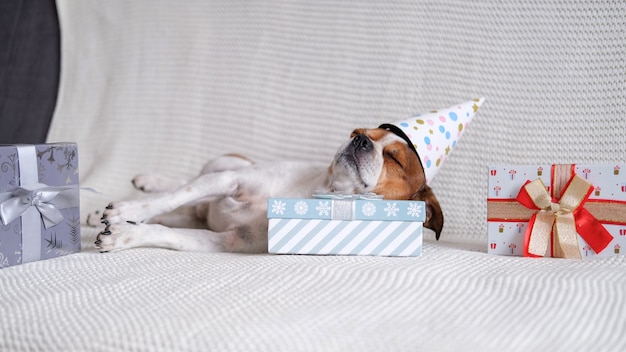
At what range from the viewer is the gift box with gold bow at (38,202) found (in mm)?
1546

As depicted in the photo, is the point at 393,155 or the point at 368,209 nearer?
the point at 368,209

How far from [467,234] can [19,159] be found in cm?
137

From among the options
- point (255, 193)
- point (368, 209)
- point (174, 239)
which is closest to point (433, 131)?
point (368, 209)

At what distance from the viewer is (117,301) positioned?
125 cm

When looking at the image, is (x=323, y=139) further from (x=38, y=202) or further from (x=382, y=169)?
(x=38, y=202)

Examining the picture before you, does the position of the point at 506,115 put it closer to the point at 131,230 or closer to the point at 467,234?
the point at 467,234

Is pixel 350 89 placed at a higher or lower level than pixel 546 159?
higher

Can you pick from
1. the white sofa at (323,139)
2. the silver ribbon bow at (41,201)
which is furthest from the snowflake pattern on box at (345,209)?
the silver ribbon bow at (41,201)

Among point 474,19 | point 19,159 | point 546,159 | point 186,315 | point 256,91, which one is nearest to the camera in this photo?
point 186,315

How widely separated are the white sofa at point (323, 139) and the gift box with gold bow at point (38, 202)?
9 centimetres

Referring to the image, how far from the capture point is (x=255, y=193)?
200cm

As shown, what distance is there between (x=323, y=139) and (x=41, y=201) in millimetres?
1051

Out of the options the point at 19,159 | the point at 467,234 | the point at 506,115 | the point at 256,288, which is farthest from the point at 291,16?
the point at 256,288

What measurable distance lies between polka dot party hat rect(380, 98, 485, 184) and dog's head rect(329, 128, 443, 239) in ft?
0.09
